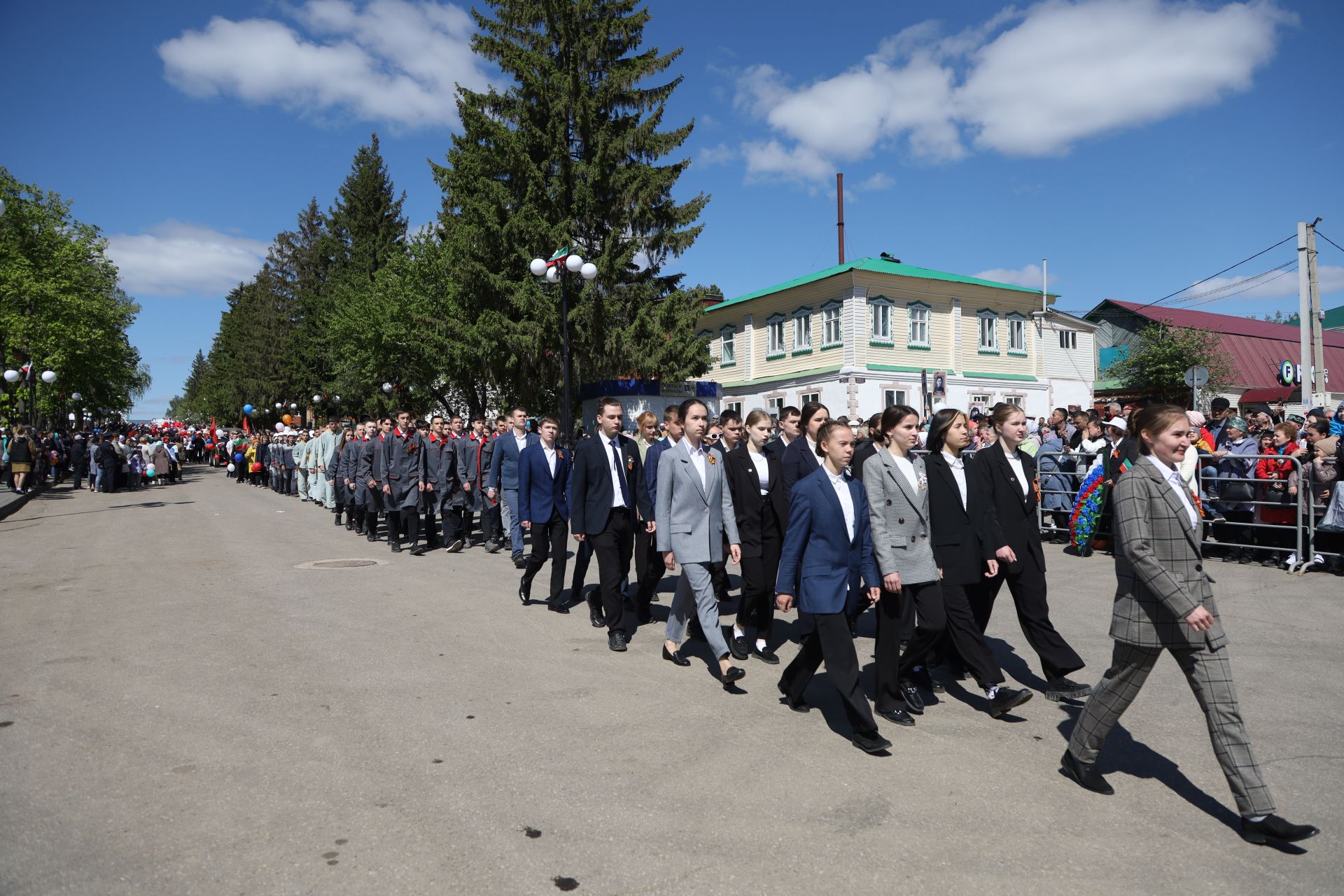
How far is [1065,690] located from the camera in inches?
213

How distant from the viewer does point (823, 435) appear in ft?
16.9

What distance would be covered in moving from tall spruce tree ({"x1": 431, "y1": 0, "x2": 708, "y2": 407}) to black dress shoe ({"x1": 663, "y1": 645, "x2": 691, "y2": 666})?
19.8 meters

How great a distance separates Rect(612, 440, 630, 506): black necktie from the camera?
765 centimetres

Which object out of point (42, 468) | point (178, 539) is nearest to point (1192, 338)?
point (178, 539)

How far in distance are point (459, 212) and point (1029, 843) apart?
30168mm

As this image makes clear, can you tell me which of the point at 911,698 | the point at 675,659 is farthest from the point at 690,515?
the point at 911,698

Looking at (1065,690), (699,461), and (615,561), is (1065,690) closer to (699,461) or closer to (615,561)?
(699,461)

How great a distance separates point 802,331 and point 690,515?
3066 centimetres

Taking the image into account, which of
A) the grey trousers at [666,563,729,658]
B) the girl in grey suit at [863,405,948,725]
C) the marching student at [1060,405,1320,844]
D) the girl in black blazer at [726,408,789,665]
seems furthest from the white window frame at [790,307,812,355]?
the marching student at [1060,405,1320,844]

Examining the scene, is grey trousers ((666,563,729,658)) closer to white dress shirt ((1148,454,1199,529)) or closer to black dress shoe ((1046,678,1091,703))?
black dress shoe ((1046,678,1091,703))

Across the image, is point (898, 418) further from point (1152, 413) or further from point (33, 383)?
point (33, 383)

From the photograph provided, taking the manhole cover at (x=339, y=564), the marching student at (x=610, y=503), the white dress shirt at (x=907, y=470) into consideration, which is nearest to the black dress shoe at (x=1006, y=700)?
the white dress shirt at (x=907, y=470)

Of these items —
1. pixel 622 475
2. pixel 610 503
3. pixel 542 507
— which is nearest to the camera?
pixel 610 503

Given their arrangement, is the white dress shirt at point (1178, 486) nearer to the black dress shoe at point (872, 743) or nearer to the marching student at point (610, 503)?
the black dress shoe at point (872, 743)
